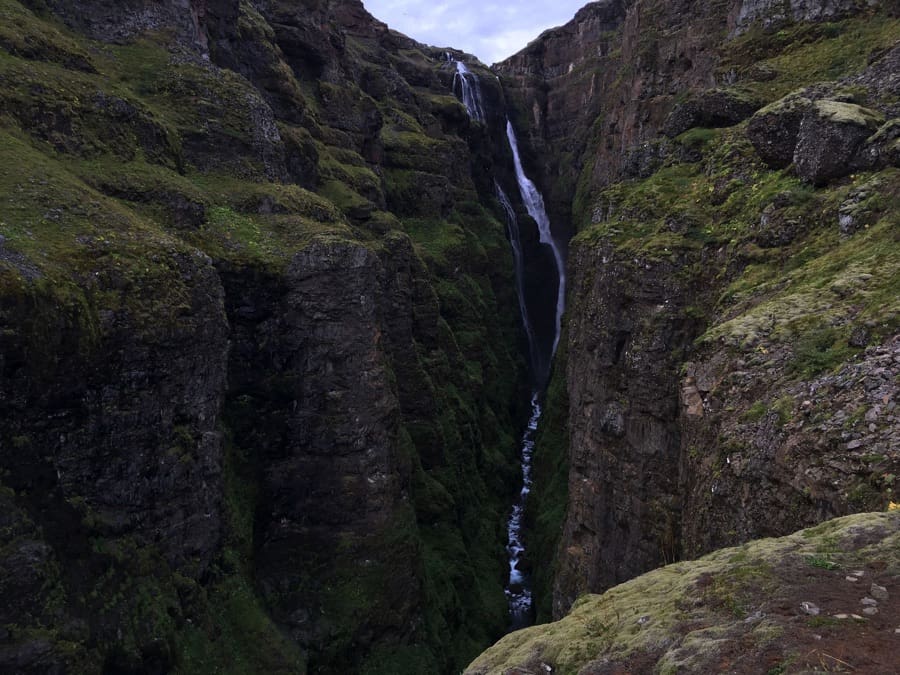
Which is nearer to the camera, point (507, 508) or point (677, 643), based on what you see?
point (677, 643)

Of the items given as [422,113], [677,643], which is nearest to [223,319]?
[677,643]

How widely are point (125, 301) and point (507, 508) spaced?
34.3m

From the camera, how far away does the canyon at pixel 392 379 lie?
35.1 ft

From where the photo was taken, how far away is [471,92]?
9288cm

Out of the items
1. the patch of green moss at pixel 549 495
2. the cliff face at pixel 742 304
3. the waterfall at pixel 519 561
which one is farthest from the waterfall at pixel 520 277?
the cliff face at pixel 742 304

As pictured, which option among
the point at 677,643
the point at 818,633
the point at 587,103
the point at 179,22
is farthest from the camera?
the point at 587,103

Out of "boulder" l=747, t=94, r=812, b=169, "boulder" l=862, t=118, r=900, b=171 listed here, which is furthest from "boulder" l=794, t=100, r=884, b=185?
"boulder" l=747, t=94, r=812, b=169

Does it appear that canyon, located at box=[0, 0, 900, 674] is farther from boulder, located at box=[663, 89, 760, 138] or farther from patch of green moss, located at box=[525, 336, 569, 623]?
patch of green moss, located at box=[525, 336, 569, 623]

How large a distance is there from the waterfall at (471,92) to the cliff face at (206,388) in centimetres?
4958

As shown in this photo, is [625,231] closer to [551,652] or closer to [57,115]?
[551,652]

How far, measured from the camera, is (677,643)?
24.8 feet

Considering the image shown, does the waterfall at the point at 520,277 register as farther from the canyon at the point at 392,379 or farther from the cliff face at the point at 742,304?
the cliff face at the point at 742,304

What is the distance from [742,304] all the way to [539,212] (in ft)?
255

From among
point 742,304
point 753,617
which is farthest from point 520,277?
point 753,617
